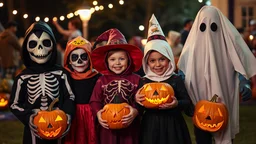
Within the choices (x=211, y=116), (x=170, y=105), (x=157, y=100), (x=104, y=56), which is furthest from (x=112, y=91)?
(x=211, y=116)

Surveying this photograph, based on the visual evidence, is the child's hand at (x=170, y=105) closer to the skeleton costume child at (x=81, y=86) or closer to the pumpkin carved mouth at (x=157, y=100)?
the pumpkin carved mouth at (x=157, y=100)

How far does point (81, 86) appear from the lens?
20.4ft

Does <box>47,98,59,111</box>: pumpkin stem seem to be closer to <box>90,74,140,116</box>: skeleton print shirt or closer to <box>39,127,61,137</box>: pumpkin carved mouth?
<box>39,127,61,137</box>: pumpkin carved mouth

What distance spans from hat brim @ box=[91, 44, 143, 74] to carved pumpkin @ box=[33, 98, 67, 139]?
29.4 inches

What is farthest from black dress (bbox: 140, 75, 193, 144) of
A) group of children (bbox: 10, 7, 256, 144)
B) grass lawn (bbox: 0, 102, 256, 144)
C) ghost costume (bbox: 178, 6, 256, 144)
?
grass lawn (bbox: 0, 102, 256, 144)

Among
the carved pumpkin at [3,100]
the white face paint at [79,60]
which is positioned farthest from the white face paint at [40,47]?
the carved pumpkin at [3,100]

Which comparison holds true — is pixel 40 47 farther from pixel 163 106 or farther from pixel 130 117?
pixel 163 106

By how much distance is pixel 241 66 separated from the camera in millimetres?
6043

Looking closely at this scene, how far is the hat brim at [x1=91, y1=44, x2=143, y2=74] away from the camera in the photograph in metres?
6.12

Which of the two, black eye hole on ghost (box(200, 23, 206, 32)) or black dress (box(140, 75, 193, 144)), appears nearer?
black dress (box(140, 75, 193, 144))

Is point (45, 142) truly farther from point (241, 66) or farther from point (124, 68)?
point (241, 66)

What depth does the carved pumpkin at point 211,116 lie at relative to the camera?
5.75 m

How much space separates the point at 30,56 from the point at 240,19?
17883mm

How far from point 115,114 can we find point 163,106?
0.49 m
